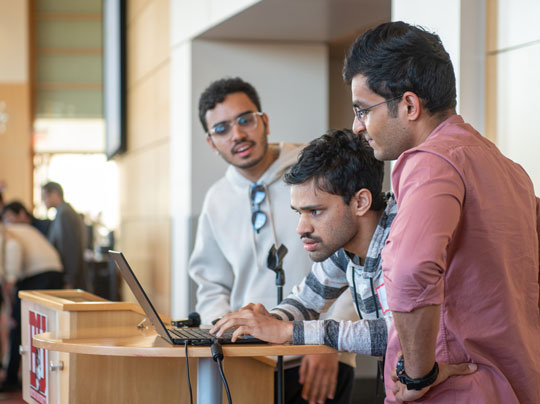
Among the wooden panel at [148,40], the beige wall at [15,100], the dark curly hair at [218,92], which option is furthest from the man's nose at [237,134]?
the beige wall at [15,100]

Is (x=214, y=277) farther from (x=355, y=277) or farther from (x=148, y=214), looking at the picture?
(x=148, y=214)

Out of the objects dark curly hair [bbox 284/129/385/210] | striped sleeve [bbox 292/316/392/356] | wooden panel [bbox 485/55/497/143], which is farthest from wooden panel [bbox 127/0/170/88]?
striped sleeve [bbox 292/316/392/356]

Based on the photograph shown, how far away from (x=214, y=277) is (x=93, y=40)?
11373 millimetres

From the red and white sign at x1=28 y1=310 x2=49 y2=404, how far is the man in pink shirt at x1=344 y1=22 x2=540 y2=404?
1328 millimetres

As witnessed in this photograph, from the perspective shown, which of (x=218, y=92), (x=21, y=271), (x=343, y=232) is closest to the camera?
(x=343, y=232)

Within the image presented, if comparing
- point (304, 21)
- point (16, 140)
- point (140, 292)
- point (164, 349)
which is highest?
point (304, 21)

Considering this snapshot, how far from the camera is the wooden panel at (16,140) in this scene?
13781mm

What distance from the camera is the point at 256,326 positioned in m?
2.06

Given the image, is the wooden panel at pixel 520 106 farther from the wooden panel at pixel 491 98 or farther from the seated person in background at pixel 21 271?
the seated person in background at pixel 21 271

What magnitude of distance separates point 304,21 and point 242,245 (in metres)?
2.23

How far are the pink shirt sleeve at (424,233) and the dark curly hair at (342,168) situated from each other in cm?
56

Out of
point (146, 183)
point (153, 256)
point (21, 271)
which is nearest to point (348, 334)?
point (21, 271)

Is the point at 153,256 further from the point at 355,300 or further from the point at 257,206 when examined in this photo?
the point at 355,300

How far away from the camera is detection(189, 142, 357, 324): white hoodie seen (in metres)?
3.05
